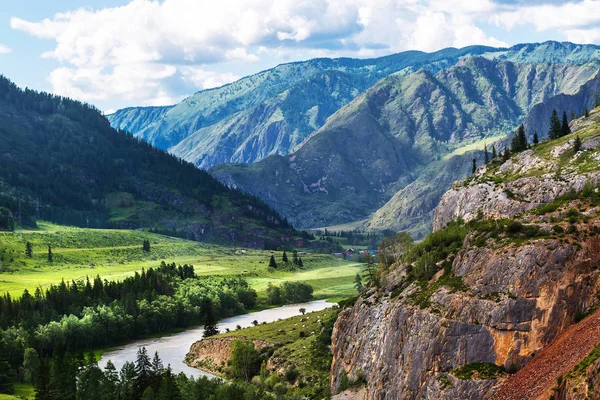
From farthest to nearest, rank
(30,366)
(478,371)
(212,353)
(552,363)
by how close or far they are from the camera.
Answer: (212,353) < (30,366) < (478,371) < (552,363)

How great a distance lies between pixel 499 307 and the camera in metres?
78.8

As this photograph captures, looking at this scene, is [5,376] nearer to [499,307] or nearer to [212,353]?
[212,353]

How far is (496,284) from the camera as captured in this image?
268 feet

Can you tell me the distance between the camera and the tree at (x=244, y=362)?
488ft

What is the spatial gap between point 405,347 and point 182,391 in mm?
43920

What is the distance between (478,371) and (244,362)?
8083 centimetres

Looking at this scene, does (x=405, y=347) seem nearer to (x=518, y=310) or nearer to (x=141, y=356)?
(x=518, y=310)

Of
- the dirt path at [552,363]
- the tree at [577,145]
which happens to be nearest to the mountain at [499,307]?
the dirt path at [552,363]

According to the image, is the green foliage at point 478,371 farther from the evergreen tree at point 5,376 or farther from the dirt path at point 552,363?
the evergreen tree at point 5,376

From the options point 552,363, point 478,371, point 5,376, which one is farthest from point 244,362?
point 552,363

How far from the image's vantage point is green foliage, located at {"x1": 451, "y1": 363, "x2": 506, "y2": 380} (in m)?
74.9

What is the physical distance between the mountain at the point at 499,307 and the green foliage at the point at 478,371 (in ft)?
0.50

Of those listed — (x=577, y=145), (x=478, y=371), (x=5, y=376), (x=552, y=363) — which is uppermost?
(x=577, y=145)

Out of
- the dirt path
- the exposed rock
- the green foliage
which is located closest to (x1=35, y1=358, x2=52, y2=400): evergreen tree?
the exposed rock
